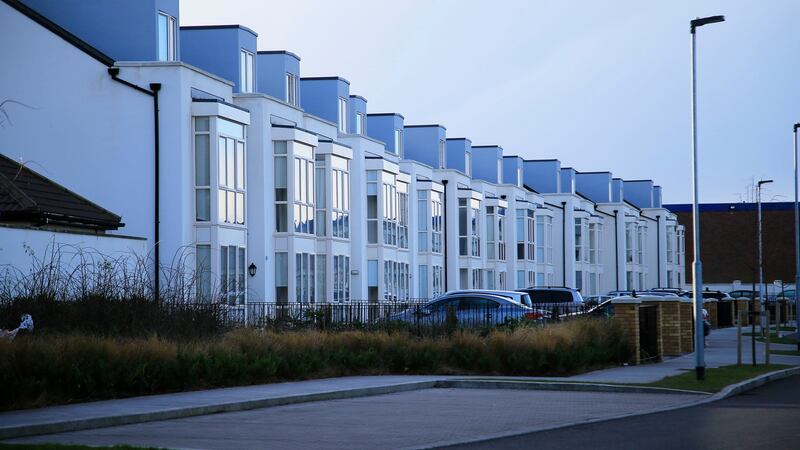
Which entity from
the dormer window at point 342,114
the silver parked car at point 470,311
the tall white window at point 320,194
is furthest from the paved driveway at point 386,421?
the dormer window at point 342,114

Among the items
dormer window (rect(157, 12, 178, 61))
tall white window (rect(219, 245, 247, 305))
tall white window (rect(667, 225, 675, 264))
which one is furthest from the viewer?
tall white window (rect(667, 225, 675, 264))

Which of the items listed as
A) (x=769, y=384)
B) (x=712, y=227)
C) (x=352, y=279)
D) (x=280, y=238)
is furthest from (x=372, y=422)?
(x=712, y=227)

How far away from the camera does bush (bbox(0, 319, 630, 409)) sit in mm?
17094

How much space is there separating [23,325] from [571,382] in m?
9.60

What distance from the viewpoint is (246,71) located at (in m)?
43.2

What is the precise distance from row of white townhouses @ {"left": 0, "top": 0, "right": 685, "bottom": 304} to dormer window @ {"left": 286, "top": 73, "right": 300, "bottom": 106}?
0.06m

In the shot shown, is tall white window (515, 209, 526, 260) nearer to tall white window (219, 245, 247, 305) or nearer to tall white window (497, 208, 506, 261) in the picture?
tall white window (497, 208, 506, 261)

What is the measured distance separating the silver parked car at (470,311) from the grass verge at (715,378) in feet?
17.4

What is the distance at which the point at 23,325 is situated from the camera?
62.2 feet

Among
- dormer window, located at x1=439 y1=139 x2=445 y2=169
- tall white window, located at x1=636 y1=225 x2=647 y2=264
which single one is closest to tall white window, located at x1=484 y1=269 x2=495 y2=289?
dormer window, located at x1=439 y1=139 x2=445 y2=169

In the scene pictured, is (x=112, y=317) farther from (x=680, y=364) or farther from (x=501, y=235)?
(x=501, y=235)

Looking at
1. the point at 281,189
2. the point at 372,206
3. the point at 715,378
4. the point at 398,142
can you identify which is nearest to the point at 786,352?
the point at 715,378

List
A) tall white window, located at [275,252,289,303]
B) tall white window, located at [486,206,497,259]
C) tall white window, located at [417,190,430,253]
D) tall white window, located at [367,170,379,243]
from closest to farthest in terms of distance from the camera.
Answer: tall white window, located at [275,252,289,303] → tall white window, located at [367,170,379,243] → tall white window, located at [417,190,430,253] → tall white window, located at [486,206,497,259]

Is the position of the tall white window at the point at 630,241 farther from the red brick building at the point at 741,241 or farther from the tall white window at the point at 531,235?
the tall white window at the point at 531,235
